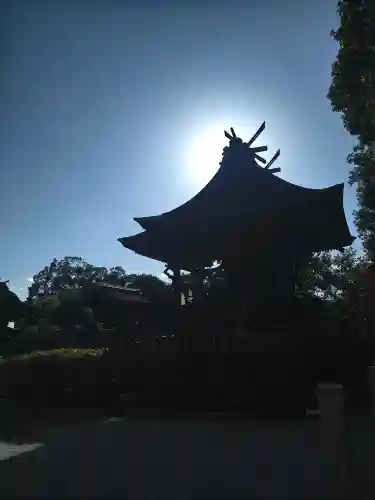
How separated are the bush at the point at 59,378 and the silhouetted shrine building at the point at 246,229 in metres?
3.50

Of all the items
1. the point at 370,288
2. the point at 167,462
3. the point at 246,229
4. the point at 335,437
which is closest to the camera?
the point at 335,437

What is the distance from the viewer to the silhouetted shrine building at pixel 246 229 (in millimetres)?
12336

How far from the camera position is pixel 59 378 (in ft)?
39.4

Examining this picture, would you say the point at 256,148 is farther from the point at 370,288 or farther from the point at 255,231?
the point at 370,288

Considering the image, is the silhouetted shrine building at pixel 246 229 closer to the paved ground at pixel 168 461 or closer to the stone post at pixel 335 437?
the paved ground at pixel 168 461

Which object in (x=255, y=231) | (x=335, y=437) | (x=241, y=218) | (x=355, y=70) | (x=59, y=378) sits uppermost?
(x=355, y=70)

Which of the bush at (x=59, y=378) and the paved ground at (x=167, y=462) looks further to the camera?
the bush at (x=59, y=378)

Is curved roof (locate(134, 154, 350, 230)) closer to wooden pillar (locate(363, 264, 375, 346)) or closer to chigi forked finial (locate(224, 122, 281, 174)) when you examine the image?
chigi forked finial (locate(224, 122, 281, 174))

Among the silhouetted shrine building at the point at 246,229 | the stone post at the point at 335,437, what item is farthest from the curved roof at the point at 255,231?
the stone post at the point at 335,437

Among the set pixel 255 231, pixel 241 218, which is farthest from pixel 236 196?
pixel 255 231

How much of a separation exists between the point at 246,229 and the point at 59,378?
578 centimetres

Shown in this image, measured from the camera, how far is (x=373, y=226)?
63.9ft

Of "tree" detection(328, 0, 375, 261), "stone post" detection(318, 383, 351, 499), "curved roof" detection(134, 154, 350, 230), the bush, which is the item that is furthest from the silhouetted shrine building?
"stone post" detection(318, 383, 351, 499)

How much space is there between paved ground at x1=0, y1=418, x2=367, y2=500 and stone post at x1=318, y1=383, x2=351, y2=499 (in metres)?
0.42
